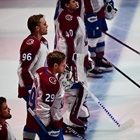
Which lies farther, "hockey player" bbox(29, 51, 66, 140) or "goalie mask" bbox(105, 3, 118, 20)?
"goalie mask" bbox(105, 3, 118, 20)

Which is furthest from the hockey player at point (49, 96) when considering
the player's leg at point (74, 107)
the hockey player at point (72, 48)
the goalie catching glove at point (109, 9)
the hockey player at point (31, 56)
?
the goalie catching glove at point (109, 9)

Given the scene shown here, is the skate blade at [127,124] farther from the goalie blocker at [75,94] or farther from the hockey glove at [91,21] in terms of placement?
the hockey glove at [91,21]

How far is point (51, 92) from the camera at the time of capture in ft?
11.9

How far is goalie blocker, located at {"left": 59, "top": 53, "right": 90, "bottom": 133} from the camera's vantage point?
431cm

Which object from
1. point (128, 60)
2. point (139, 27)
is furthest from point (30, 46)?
point (139, 27)

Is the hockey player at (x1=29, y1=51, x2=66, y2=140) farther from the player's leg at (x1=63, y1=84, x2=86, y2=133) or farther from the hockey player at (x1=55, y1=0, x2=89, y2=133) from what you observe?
the player's leg at (x1=63, y1=84, x2=86, y2=133)

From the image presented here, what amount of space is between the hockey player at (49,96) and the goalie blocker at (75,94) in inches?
22.5

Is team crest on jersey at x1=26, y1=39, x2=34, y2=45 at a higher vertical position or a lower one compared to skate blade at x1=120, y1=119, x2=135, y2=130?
higher

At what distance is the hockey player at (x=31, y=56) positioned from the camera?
3934 mm

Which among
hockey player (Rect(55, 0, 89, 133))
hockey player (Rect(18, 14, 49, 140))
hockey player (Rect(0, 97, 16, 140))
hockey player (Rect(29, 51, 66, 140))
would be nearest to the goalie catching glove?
hockey player (Rect(55, 0, 89, 133))

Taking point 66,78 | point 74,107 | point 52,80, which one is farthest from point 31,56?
point 74,107

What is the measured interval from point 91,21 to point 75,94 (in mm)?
985

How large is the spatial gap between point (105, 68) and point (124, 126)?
3.67 feet

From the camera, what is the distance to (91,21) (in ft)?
17.1
